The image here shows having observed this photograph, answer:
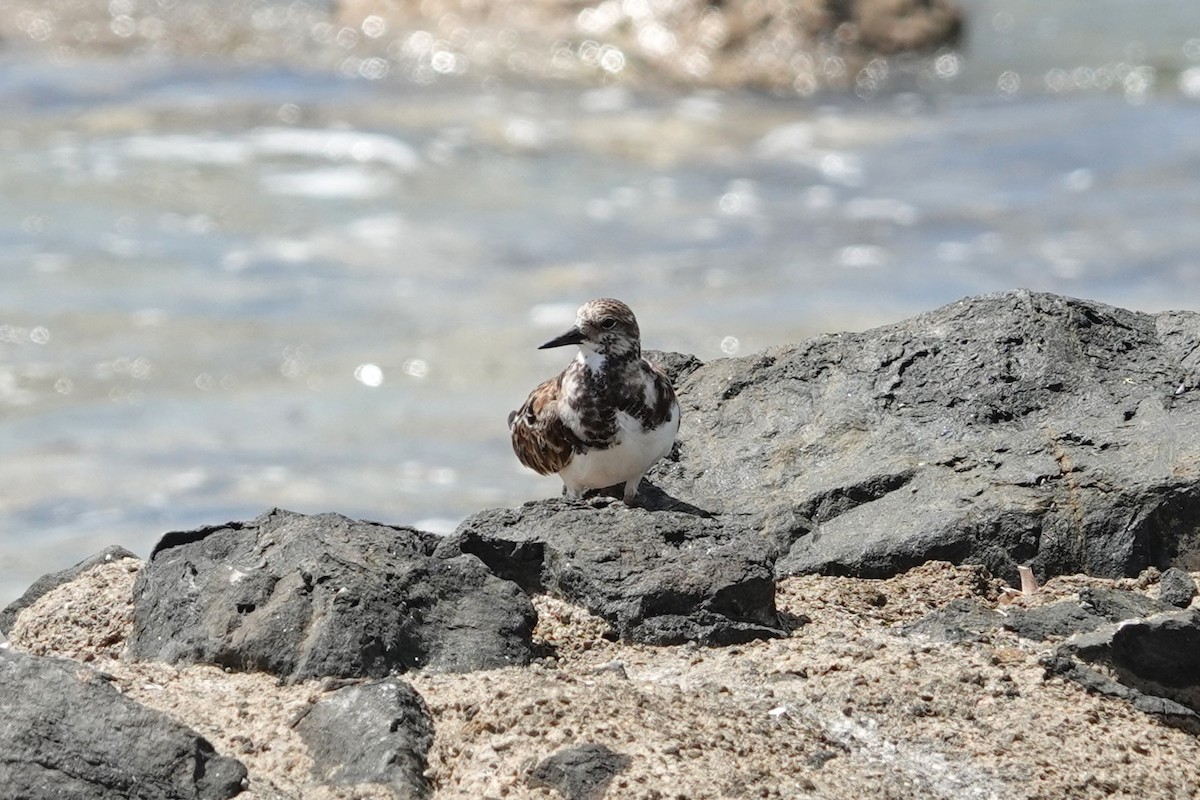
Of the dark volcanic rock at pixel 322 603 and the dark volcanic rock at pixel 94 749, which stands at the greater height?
the dark volcanic rock at pixel 322 603

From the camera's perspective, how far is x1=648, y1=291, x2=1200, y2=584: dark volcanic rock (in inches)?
192

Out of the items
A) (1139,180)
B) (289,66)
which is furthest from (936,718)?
(289,66)

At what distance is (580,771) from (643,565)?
0.98 m

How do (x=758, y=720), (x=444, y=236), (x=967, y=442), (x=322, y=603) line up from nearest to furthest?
(x=758, y=720) < (x=322, y=603) < (x=967, y=442) < (x=444, y=236)

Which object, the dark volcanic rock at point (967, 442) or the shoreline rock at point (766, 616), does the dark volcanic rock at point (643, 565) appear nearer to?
the shoreline rock at point (766, 616)

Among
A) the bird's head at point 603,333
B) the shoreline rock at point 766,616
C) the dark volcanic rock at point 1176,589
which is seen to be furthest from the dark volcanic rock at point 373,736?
the dark volcanic rock at point 1176,589

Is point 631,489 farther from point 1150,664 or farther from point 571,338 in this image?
point 1150,664

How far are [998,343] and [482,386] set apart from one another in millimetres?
6276

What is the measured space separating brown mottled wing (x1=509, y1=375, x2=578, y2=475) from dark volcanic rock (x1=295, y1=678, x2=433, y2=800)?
1.74m

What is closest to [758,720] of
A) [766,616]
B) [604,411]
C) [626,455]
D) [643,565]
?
[766,616]

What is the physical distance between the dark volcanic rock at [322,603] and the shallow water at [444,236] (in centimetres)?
458

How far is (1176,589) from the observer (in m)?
4.59

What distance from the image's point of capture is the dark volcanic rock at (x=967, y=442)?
4867 millimetres

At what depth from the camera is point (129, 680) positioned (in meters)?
4.09
